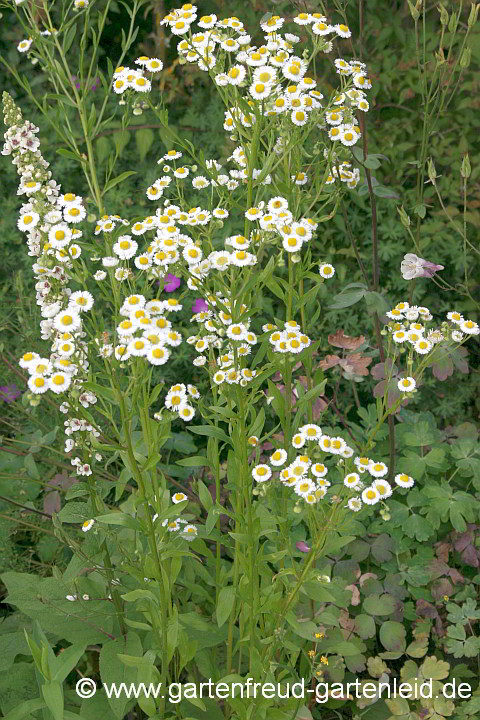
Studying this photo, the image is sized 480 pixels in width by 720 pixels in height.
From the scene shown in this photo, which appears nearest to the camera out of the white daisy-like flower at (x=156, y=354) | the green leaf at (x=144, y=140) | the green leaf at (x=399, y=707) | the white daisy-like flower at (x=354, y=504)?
the white daisy-like flower at (x=156, y=354)

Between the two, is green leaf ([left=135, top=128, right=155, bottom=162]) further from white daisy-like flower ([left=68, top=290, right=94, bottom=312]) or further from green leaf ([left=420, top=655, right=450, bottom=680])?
green leaf ([left=420, top=655, right=450, bottom=680])

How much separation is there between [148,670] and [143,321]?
0.68 m

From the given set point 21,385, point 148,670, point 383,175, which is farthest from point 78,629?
point 383,175

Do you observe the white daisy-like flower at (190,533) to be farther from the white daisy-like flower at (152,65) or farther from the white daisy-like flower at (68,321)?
the white daisy-like flower at (152,65)

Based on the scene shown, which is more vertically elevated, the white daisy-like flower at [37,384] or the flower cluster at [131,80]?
the flower cluster at [131,80]

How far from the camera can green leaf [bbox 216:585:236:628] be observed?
5.11 ft

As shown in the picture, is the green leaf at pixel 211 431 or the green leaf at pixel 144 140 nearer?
the green leaf at pixel 211 431

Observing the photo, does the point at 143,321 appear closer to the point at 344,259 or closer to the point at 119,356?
the point at 119,356

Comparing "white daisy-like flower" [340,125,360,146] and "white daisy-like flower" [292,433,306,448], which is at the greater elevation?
"white daisy-like flower" [340,125,360,146]

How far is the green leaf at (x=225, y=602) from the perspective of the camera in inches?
61.3

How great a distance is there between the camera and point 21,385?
254cm

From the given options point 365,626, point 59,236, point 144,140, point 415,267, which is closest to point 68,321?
point 59,236

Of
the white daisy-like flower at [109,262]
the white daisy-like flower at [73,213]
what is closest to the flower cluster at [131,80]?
the white daisy-like flower at [73,213]

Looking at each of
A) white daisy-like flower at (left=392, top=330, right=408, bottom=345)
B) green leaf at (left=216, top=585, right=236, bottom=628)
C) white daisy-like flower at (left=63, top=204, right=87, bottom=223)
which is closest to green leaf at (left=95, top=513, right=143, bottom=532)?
green leaf at (left=216, top=585, right=236, bottom=628)
